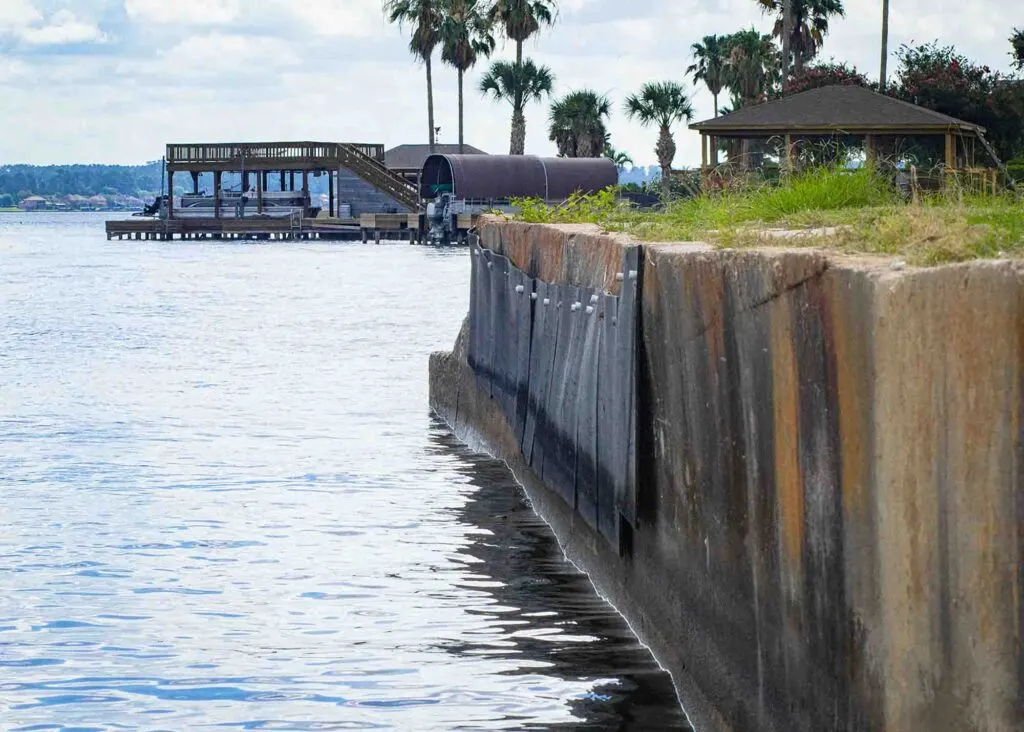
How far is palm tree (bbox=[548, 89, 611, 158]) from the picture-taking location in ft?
280

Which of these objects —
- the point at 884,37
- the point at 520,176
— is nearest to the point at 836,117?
the point at 884,37

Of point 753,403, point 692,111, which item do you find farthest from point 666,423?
point 692,111

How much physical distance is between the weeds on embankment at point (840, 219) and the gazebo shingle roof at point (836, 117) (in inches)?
864

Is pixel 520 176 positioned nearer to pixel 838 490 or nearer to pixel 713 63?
pixel 713 63

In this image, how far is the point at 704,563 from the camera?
6754 millimetres

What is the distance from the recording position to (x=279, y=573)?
10.4 meters

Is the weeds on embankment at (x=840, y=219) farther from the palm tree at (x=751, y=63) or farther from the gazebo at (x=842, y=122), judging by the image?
the palm tree at (x=751, y=63)

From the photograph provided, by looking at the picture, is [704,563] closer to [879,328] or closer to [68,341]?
[879,328]

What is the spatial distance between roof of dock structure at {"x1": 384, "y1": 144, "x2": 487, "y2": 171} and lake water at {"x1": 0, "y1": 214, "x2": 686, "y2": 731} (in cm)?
7861


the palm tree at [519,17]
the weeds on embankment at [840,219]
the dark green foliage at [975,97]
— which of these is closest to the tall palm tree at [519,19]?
the palm tree at [519,17]

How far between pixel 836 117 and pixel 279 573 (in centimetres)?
2710

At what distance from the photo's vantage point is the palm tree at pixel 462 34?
94.4 meters

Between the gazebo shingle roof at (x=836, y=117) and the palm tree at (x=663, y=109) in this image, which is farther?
the palm tree at (x=663, y=109)

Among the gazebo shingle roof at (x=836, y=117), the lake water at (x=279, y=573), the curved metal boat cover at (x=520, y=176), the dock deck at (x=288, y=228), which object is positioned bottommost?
the lake water at (x=279, y=573)
